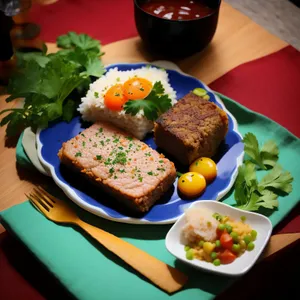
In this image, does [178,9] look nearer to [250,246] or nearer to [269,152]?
[269,152]

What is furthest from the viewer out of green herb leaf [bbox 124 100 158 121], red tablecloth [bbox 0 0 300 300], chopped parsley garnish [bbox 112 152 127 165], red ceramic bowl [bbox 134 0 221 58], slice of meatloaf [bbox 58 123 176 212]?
red ceramic bowl [bbox 134 0 221 58]

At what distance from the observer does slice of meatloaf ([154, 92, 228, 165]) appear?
2.18 meters

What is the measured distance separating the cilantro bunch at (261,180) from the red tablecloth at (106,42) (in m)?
0.13

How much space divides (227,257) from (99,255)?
531mm

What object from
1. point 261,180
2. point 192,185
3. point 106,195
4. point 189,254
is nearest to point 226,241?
point 189,254

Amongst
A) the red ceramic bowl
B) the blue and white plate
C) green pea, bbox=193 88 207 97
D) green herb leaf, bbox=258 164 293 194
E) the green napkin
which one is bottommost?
the green napkin

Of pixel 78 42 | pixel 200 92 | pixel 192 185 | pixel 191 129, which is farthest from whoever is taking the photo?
pixel 78 42

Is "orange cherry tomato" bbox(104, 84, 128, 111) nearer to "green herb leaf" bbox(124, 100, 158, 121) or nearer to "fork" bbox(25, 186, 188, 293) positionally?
"green herb leaf" bbox(124, 100, 158, 121)

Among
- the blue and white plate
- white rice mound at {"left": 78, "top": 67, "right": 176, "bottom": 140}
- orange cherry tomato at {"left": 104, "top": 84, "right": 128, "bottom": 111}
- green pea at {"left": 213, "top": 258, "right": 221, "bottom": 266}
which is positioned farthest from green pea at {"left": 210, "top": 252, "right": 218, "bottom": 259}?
orange cherry tomato at {"left": 104, "top": 84, "right": 128, "bottom": 111}

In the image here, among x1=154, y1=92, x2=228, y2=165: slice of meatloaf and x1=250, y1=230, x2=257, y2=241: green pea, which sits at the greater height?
x1=154, y1=92, x2=228, y2=165: slice of meatloaf

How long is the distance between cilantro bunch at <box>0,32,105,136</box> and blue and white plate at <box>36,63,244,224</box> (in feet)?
0.27

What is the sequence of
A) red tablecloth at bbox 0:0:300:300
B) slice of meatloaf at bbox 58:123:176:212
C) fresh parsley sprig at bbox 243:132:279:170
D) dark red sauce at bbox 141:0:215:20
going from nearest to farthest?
red tablecloth at bbox 0:0:300:300
slice of meatloaf at bbox 58:123:176:212
fresh parsley sprig at bbox 243:132:279:170
dark red sauce at bbox 141:0:215:20

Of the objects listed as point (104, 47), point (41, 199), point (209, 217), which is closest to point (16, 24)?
point (104, 47)

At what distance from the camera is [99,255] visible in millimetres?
1891
